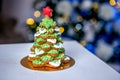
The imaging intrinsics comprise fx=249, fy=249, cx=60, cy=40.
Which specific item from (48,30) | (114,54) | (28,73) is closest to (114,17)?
(114,54)

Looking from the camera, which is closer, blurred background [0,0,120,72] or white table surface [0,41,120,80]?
white table surface [0,41,120,80]

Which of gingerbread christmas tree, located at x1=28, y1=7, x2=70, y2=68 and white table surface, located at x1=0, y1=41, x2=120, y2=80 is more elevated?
gingerbread christmas tree, located at x1=28, y1=7, x2=70, y2=68

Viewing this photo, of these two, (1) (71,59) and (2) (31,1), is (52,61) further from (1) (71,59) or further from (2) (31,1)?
(2) (31,1)

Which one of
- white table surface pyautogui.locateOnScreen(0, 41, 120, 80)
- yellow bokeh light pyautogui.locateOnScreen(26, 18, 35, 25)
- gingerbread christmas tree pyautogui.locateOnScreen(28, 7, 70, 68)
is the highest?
gingerbread christmas tree pyautogui.locateOnScreen(28, 7, 70, 68)

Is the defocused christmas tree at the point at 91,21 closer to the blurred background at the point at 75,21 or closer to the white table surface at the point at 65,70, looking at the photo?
the blurred background at the point at 75,21

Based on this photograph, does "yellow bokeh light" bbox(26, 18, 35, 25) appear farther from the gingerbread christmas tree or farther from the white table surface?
the gingerbread christmas tree

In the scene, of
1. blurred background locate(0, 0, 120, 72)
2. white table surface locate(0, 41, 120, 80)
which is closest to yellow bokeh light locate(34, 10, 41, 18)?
blurred background locate(0, 0, 120, 72)

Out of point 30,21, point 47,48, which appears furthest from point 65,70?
point 30,21
